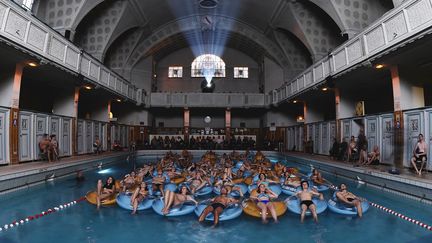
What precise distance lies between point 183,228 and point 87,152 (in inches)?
569

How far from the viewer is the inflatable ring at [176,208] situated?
6480 millimetres

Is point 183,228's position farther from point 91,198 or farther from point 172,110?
point 172,110

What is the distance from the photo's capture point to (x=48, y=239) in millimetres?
5141

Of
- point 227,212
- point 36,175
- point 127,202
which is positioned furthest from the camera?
point 36,175

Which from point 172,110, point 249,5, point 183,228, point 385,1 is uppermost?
point 249,5

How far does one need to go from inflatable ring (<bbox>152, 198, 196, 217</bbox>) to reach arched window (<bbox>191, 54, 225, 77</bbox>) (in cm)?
2683

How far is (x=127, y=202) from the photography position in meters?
7.16

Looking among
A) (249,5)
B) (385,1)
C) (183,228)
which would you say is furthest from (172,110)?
(183,228)

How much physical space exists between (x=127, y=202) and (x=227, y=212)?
2.62 m

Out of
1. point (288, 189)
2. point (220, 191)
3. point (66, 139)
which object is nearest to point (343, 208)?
point (288, 189)

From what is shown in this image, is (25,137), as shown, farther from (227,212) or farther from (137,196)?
(227,212)

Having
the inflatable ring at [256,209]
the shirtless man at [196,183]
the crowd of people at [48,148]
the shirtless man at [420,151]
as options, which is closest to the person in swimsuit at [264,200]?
the inflatable ring at [256,209]

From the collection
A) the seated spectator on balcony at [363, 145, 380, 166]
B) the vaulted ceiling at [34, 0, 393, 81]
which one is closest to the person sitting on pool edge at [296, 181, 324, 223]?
the seated spectator on balcony at [363, 145, 380, 166]

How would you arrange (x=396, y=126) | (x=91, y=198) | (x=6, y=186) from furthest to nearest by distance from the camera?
1. (x=396, y=126)
2. (x=6, y=186)
3. (x=91, y=198)
